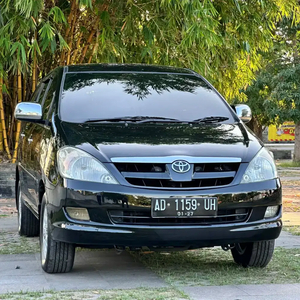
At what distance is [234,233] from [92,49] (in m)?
7.19

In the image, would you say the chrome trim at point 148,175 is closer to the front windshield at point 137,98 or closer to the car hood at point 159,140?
the car hood at point 159,140

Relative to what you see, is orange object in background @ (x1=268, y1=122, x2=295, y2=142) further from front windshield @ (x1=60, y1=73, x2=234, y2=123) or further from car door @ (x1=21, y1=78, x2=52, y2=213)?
front windshield @ (x1=60, y1=73, x2=234, y2=123)

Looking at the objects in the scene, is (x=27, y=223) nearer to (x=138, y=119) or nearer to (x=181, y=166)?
(x=138, y=119)

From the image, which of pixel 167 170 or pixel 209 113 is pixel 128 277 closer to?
pixel 167 170

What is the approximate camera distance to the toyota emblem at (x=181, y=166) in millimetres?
5191

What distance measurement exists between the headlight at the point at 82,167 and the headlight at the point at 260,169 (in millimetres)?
982

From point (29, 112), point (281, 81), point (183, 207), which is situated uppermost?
point (281, 81)

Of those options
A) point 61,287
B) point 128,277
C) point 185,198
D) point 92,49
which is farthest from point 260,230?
point 92,49

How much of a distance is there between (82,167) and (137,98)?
4.20 ft

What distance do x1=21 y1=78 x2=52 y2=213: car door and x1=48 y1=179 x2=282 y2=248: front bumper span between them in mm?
972

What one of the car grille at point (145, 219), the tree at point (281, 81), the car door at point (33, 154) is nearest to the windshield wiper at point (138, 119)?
the car door at point (33, 154)

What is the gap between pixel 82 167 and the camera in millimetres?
5250

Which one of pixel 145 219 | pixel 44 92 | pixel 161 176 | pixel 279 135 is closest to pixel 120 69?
pixel 44 92

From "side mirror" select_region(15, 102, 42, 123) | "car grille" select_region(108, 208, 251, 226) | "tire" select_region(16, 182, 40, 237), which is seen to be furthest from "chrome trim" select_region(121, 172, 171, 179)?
"tire" select_region(16, 182, 40, 237)
